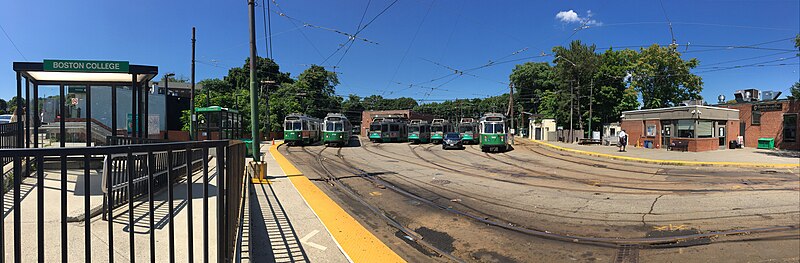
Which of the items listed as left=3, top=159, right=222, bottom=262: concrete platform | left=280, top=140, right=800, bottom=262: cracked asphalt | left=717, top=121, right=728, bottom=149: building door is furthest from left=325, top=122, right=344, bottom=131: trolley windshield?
left=717, top=121, right=728, bottom=149: building door

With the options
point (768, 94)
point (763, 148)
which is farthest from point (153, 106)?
point (768, 94)

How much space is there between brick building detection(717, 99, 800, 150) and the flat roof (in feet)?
126

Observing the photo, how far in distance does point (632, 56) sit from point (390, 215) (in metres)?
48.4

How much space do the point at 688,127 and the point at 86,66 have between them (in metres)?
32.3

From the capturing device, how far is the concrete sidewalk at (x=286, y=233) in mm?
4625

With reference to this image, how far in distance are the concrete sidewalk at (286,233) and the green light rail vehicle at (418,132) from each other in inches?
1136

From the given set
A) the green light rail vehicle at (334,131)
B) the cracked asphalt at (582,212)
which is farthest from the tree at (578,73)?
the cracked asphalt at (582,212)

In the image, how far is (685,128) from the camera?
2592 cm

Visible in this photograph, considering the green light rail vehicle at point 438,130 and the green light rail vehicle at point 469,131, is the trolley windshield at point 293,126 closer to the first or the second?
the green light rail vehicle at point 438,130

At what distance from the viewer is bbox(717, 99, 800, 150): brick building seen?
86.9ft

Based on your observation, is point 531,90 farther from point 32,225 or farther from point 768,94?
point 32,225

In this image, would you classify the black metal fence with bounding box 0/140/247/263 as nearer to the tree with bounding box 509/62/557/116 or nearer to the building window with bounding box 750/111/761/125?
the building window with bounding box 750/111/761/125

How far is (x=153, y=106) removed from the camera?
1406 inches

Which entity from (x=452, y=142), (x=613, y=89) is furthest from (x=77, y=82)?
(x=613, y=89)
